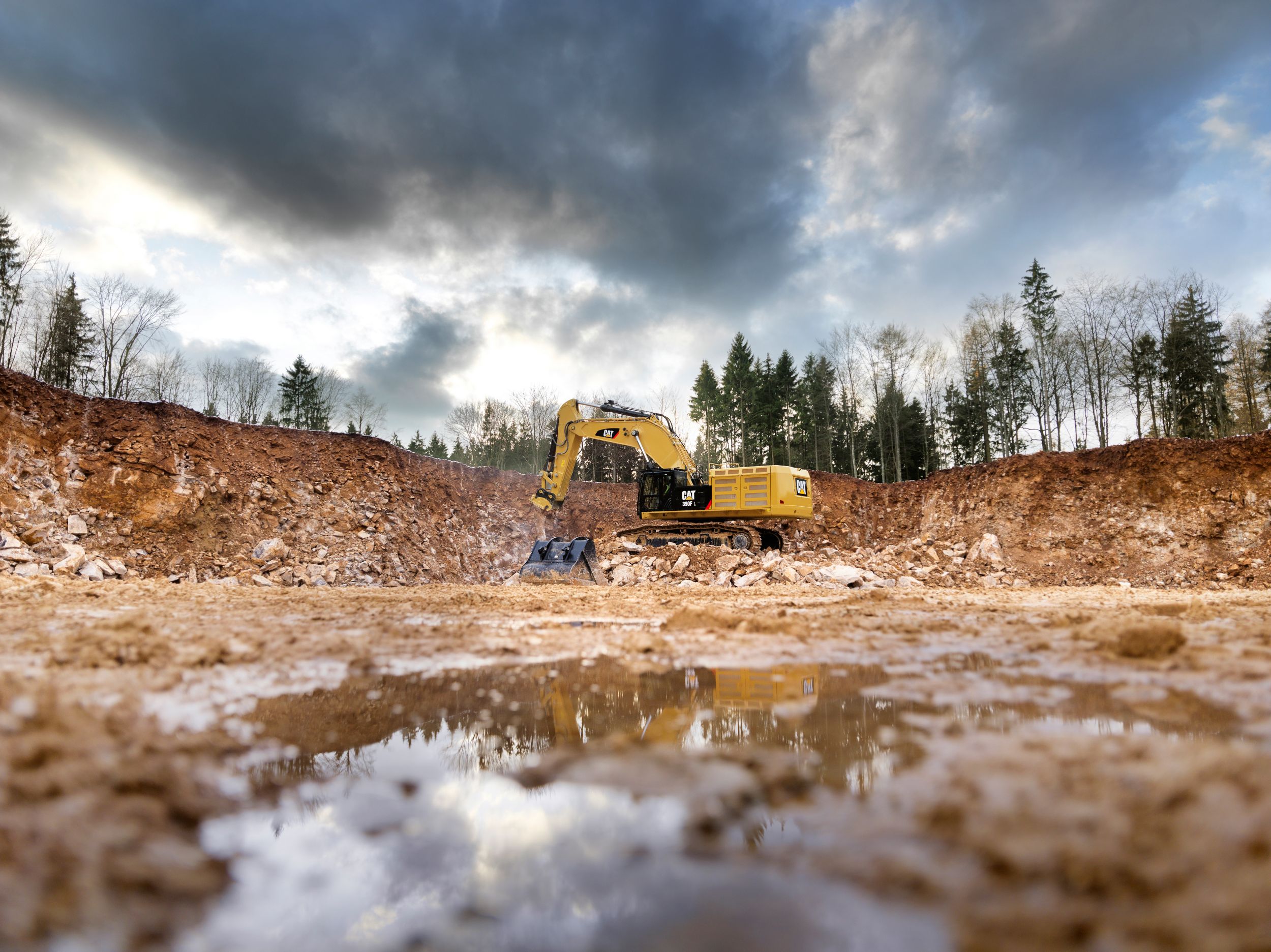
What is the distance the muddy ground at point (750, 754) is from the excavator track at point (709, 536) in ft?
41.2

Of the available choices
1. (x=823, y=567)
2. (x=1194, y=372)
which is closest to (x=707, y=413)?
(x=1194, y=372)

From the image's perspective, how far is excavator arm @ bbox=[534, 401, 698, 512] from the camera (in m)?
17.8

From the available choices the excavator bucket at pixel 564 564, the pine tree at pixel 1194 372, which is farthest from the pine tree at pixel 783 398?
the excavator bucket at pixel 564 564

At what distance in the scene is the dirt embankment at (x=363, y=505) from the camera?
1348cm

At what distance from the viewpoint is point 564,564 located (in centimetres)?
1315

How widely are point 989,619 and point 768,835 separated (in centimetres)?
558

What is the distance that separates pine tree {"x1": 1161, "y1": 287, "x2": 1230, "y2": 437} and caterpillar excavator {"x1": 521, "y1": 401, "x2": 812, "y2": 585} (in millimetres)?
28016

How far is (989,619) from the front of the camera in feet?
19.6

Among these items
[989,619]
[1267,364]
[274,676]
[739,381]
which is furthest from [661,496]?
[1267,364]

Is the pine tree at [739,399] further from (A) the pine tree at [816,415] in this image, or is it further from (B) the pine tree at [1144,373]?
(B) the pine tree at [1144,373]

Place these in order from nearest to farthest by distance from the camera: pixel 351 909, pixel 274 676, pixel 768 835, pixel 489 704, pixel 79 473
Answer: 1. pixel 351 909
2. pixel 768 835
3. pixel 489 704
4. pixel 274 676
5. pixel 79 473

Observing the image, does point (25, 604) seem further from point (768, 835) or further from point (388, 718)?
point (768, 835)

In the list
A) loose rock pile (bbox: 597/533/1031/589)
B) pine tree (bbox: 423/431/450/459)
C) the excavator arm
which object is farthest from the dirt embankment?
pine tree (bbox: 423/431/450/459)

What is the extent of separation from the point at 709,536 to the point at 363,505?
10484 mm
